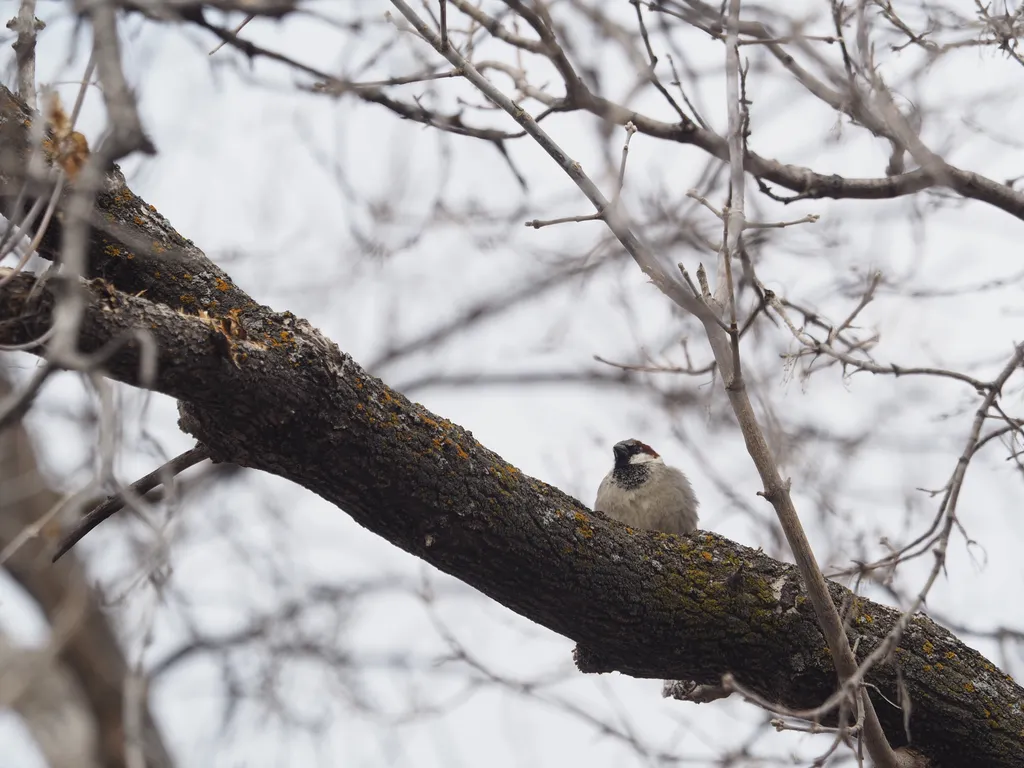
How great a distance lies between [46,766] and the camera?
4.74 meters

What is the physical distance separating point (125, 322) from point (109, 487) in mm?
768

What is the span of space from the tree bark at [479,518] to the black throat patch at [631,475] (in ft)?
4.74

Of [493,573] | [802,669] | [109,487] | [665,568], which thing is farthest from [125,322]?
[802,669]

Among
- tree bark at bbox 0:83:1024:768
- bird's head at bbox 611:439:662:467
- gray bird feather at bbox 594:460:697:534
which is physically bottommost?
tree bark at bbox 0:83:1024:768

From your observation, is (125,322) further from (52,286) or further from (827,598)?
(827,598)

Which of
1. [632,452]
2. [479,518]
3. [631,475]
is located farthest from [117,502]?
[632,452]

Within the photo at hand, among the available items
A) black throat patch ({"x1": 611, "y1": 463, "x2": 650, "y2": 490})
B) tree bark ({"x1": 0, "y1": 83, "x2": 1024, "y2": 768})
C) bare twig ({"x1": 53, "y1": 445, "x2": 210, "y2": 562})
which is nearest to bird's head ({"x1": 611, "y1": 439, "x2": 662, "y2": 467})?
black throat patch ({"x1": 611, "y1": 463, "x2": 650, "y2": 490})

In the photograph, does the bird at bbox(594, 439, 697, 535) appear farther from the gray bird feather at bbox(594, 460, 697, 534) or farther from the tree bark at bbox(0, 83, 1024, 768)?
the tree bark at bbox(0, 83, 1024, 768)

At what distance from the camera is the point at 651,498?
4.34 metres

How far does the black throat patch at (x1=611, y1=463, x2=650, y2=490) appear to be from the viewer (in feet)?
14.6

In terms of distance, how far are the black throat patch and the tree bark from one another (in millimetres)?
1446

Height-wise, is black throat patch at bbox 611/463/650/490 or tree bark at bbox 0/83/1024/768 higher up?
black throat patch at bbox 611/463/650/490

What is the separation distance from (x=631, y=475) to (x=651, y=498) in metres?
0.22

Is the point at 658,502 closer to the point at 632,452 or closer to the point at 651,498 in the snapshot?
the point at 651,498
